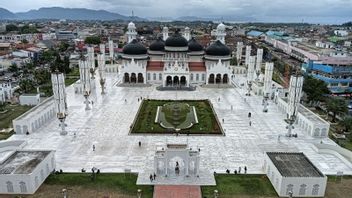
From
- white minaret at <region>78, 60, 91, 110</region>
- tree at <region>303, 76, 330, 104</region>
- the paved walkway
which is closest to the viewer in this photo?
the paved walkway

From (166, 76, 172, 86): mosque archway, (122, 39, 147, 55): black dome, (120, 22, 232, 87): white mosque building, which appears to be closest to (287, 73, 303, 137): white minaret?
(120, 22, 232, 87): white mosque building

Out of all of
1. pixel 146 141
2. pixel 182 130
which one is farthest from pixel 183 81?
pixel 146 141

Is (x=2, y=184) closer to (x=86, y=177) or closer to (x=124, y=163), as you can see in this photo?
(x=86, y=177)

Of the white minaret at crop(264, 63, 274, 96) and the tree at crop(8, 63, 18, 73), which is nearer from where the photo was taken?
the white minaret at crop(264, 63, 274, 96)

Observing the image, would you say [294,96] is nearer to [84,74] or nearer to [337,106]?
[337,106]

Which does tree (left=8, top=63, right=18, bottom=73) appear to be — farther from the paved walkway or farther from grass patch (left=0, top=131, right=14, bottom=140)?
the paved walkway

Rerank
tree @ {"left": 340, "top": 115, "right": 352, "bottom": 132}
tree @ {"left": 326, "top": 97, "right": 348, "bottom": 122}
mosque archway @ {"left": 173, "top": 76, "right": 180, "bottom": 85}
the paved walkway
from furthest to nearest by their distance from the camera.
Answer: mosque archway @ {"left": 173, "top": 76, "right": 180, "bottom": 85}
tree @ {"left": 326, "top": 97, "right": 348, "bottom": 122}
tree @ {"left": 340, "top": 115, "right": 352, "bottom": 132}
the paved walkway

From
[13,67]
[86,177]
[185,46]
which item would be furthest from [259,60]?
[13,67]
